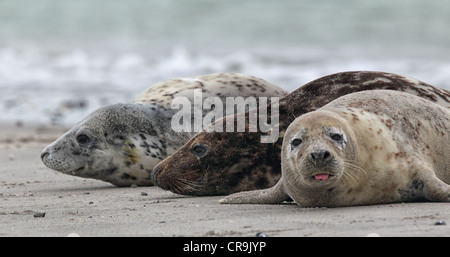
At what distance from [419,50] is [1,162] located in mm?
13456

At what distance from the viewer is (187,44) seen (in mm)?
21672

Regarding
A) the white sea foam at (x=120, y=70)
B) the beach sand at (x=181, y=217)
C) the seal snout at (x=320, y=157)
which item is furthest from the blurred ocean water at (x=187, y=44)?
the seal snout at (x=320, y=157)

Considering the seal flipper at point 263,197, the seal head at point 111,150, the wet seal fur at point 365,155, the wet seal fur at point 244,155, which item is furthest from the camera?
the seal head at point 111,150

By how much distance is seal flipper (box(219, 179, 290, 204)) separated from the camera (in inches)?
205

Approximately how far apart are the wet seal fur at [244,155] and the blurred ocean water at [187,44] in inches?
246

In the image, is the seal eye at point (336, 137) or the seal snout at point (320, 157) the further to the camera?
the seal eye at point (336, 137)

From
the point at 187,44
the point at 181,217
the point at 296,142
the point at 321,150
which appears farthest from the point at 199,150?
the point at 187,44

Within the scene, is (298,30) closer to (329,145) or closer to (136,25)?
(136,25)

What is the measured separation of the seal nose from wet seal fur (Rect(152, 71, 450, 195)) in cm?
140

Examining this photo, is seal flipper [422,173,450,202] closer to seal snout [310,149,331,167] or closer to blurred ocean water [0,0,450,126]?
seal snout [310,149,331,167]

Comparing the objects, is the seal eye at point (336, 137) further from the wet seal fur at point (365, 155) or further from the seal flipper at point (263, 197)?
the seal flipper at point (263, 197)

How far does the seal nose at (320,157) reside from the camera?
4.47 m

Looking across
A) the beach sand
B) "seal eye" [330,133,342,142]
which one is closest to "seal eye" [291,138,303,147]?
"seal eye" [330,133,342,142]

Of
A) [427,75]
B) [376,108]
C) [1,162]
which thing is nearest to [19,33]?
[427,75]
